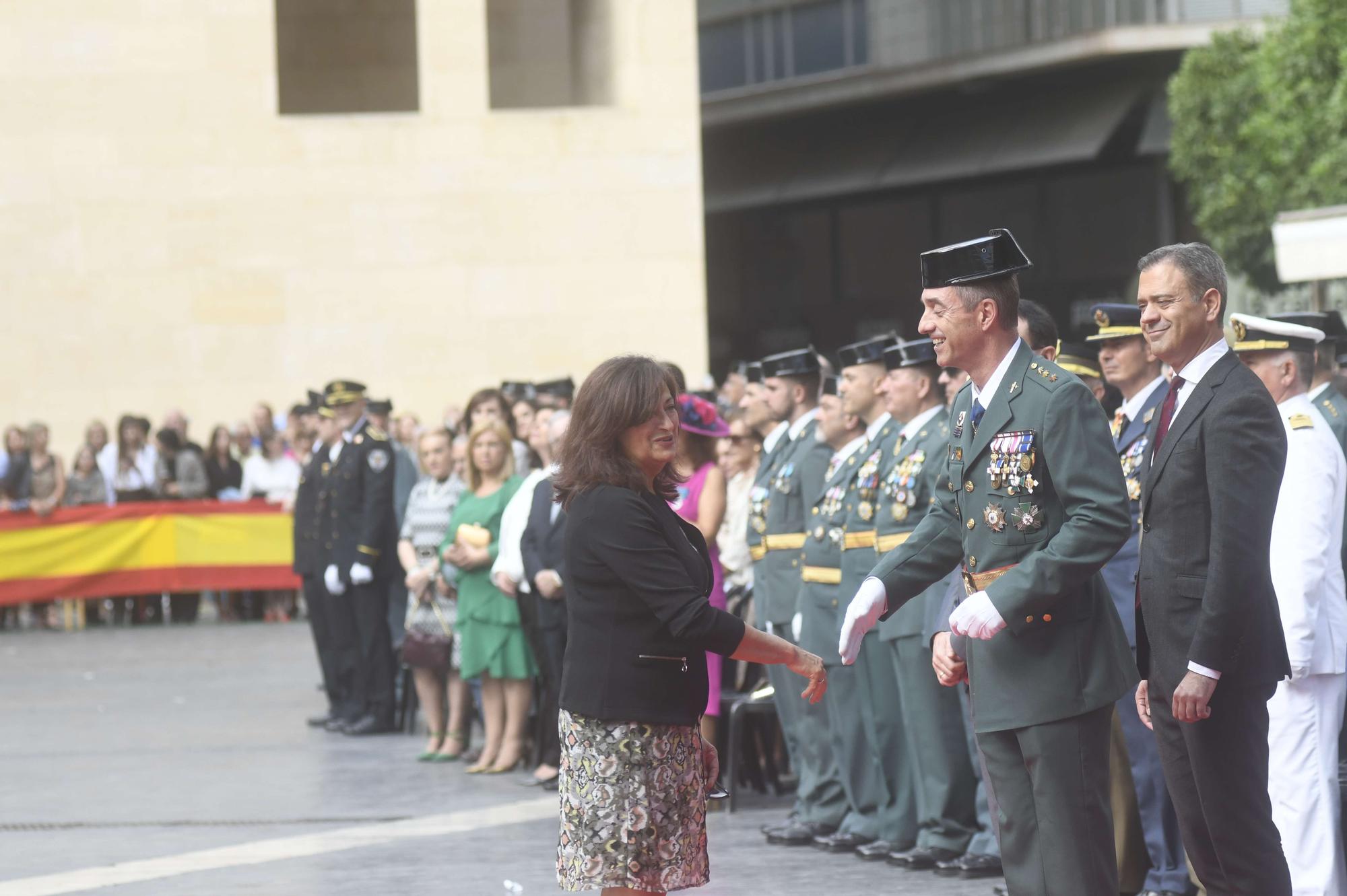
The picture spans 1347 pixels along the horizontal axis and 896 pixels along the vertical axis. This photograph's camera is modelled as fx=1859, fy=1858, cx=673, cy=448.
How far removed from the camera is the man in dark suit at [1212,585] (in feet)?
16.3

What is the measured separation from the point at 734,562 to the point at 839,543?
6.50 ft

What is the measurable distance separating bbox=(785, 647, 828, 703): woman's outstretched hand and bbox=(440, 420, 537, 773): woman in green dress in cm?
558

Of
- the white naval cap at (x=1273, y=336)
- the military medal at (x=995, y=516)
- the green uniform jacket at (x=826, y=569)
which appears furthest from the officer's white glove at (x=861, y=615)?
the green uniform jacket at (x=826, y=569)

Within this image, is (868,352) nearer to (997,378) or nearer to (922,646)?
(922,646)

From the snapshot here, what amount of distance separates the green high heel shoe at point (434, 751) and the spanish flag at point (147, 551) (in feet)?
28.9

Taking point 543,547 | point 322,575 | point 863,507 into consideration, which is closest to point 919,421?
point 863,507

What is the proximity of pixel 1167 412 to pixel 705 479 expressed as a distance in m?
4.12

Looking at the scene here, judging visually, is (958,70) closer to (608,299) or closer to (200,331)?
(608,299)

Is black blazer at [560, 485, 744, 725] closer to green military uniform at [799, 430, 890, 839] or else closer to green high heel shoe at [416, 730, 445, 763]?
green military uniform at [799, 430, 890, 839]

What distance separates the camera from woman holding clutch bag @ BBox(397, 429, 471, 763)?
1145 cm

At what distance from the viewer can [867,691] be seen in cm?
836

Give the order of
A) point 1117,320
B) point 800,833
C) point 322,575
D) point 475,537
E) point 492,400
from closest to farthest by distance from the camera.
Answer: point 1117,320, point 800,833, point 475,537, point 492,400, point 322,575

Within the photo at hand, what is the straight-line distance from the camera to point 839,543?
8250mm

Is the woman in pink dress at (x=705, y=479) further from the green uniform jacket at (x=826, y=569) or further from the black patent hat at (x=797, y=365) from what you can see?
the green uniform jacket at (x=826, y=569)
